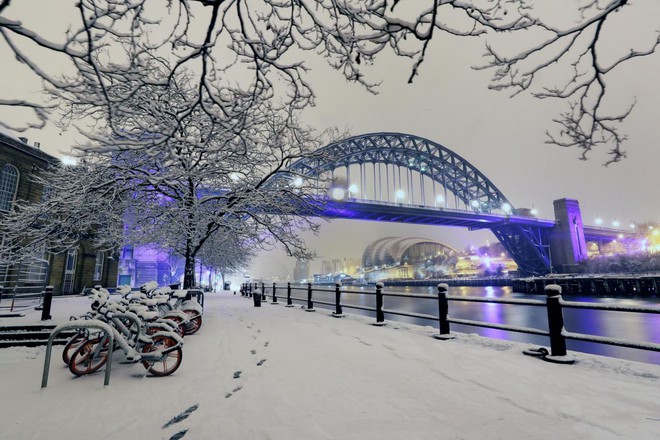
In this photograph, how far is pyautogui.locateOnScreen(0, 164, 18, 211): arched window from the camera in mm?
18484

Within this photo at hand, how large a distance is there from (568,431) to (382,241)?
6065 inches

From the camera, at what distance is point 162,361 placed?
4.31 meters

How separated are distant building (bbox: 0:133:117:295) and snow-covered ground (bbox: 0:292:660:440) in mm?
15973

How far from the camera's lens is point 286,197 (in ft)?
39.0

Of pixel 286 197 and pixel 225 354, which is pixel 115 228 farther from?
pixel 225 354

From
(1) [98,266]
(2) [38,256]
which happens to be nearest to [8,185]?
→ (2) [38,256]

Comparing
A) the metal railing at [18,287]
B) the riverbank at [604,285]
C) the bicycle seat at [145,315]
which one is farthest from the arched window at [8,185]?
the riverbank at [604,285]

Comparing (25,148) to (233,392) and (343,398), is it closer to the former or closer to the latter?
(233,392)

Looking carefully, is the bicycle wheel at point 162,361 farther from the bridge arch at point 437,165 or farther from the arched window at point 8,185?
the bridge arch at point 437,165

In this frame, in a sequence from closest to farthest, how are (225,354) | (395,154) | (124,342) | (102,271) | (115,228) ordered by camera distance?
1. (124,342)
2. (225,354)
3. (115,228)
4. (102,271)
5. (395,154)

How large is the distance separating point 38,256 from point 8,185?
6.23 m

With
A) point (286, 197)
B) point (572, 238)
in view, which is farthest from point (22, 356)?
point (572, 238)

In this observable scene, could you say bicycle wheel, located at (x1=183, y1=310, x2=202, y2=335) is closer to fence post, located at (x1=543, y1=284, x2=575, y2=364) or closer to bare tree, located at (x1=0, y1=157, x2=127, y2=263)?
bare tree, located at (x1=0, y1=157, x2=127, y2=263)

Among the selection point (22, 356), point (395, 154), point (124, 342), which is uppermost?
point (395, 154)
